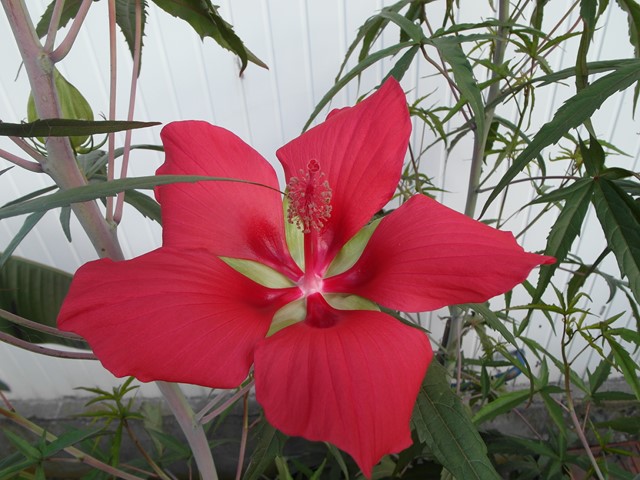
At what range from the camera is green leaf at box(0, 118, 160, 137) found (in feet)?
0.88

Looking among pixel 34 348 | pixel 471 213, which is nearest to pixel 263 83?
pixel 471 213

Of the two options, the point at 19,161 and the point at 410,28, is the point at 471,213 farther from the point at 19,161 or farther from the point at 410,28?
the point at 19,161

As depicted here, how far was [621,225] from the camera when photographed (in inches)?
17.5

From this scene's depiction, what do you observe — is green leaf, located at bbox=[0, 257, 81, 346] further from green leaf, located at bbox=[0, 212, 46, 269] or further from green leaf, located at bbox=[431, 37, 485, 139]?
→ green leaf, located at bbox=[431, 37, 485, 139]

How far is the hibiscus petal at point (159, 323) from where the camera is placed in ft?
0.93

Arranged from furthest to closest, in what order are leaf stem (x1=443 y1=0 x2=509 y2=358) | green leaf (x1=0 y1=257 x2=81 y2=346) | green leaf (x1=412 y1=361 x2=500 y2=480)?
green leaf (x1=0 y1=257 x2=81 y2=346), leaf stem (x1=443 y1=0 x2=509 y2=358), green leaf (x1=412 y1=361 x2=500 y2=480)

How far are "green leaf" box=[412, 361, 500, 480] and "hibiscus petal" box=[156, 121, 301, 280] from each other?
0.47ft

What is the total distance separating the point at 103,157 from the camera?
531mm

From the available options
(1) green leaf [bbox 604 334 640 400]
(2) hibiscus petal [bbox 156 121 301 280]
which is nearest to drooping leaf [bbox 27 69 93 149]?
(2) hibiscus petal [bbox 156 121 301 280]

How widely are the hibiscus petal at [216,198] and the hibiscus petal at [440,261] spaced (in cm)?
9

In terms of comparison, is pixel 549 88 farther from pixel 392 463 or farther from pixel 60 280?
pixel 60 280

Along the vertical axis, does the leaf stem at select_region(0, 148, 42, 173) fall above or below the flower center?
above

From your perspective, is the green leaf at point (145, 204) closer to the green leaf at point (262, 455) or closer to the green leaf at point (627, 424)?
the green leaf at point (262, 455)

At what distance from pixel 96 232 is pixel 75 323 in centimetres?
11
